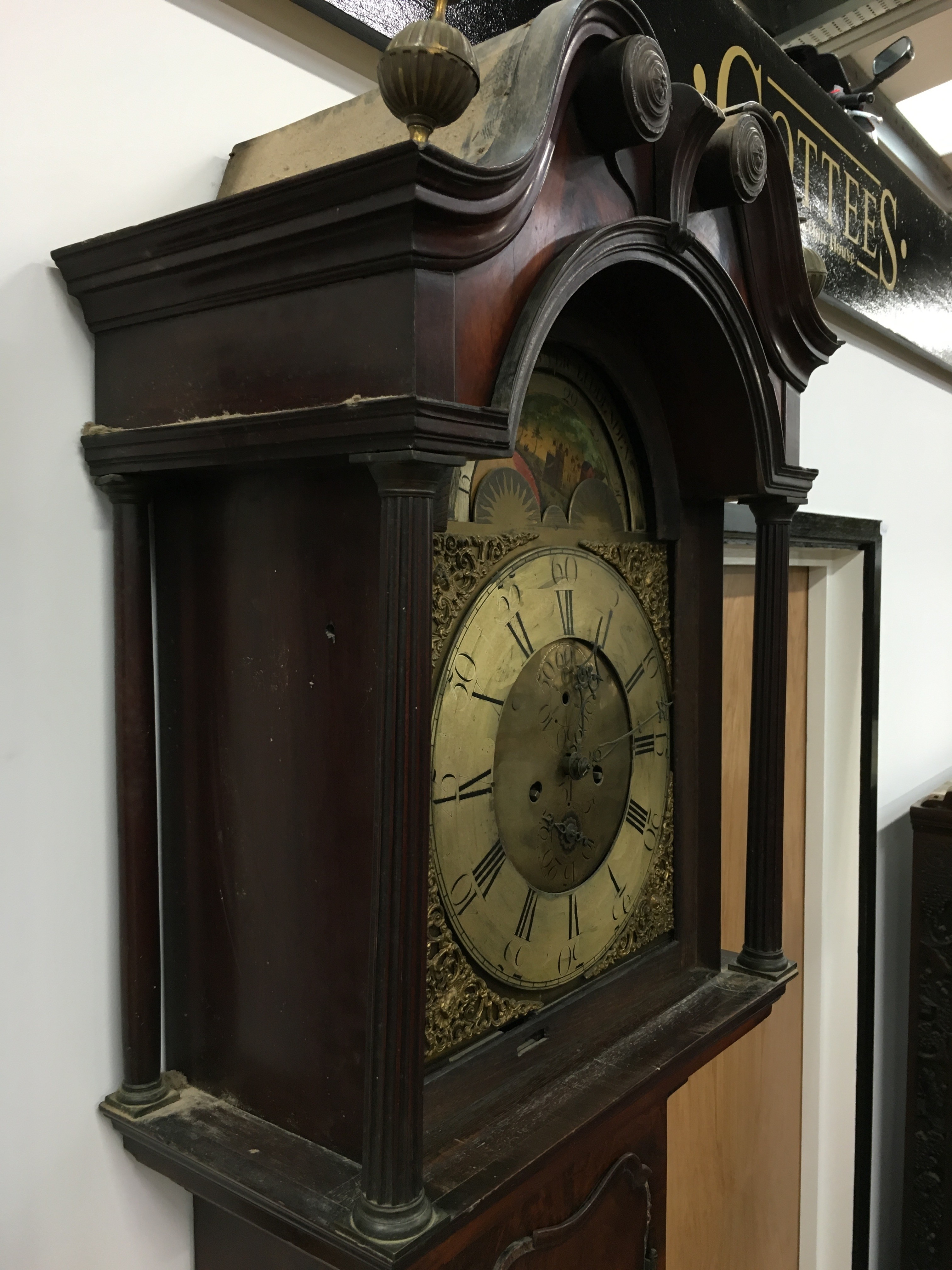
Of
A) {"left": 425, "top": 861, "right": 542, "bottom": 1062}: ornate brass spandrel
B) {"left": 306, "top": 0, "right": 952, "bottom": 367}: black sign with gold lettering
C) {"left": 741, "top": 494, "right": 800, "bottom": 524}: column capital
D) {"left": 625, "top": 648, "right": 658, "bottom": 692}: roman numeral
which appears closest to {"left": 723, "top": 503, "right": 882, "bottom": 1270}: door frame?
{"left": 306, "top": 0, "right": 952, "bottom": 367}: black sign with gold lettering

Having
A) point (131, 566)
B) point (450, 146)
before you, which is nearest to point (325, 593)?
point (131, 566)

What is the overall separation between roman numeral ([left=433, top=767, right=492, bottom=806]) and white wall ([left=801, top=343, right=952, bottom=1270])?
4.51 ft

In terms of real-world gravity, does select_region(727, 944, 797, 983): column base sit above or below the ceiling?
below

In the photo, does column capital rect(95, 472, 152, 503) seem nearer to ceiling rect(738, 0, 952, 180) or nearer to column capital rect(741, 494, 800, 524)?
column capital rect(741, 494, 800, 524)

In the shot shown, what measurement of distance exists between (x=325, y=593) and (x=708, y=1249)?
1618 mm

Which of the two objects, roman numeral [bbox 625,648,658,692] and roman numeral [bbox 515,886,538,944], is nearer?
roman numeral [bbox 515,886,538,944]

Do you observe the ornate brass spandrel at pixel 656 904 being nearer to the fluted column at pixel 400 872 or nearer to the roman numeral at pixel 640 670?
the roman numeral at pixel 640 670

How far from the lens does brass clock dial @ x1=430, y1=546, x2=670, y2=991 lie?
83 centimetres

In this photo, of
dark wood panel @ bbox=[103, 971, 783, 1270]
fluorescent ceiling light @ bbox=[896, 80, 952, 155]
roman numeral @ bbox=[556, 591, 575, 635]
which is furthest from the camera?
fluorescent ceiling light @ bbox=[896, 80, 952, 155]

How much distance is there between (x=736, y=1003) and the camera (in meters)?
1.06

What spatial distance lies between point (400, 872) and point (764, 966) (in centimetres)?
65

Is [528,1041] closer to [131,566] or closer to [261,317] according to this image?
[131,566]

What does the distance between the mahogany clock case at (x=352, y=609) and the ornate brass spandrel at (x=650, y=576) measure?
186mm

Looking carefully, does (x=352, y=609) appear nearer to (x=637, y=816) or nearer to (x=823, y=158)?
(x=637, y=816)
